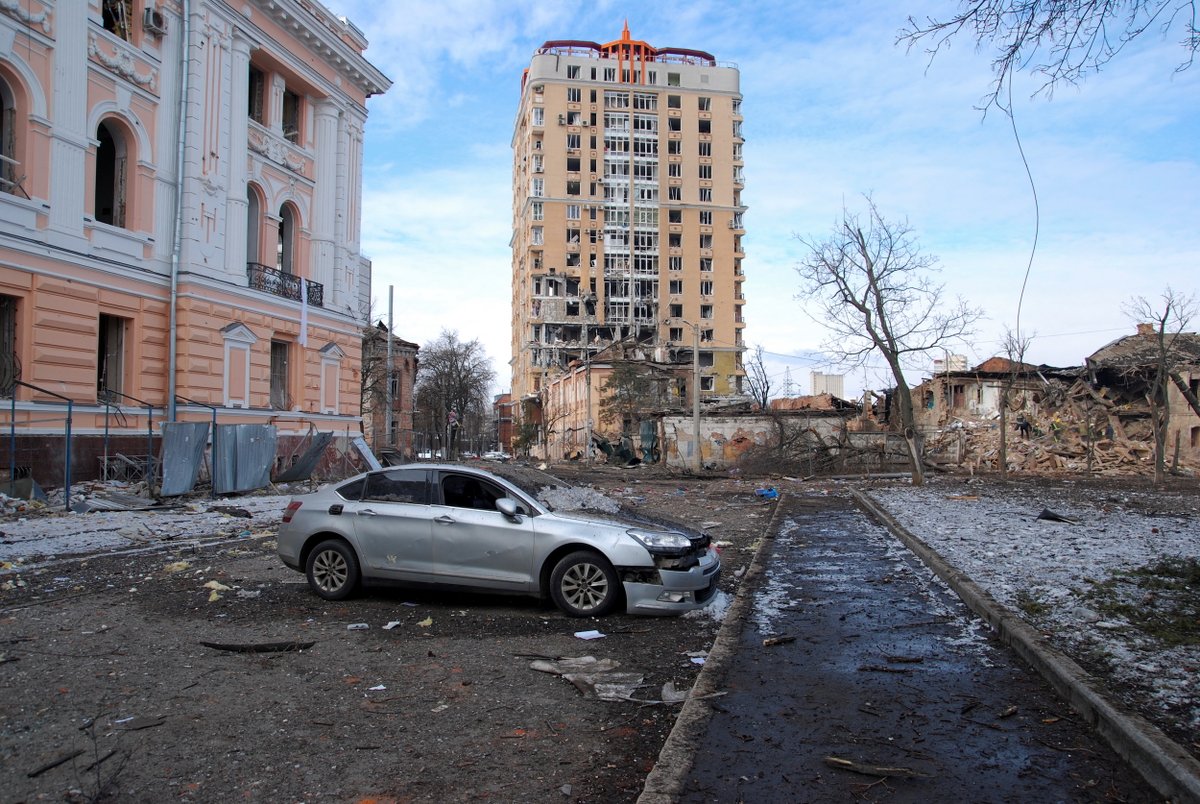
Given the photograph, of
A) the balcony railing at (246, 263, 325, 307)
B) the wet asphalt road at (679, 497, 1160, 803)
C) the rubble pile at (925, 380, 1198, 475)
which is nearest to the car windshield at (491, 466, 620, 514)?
the wet asphalt road at (679, 497, 1160, 803)

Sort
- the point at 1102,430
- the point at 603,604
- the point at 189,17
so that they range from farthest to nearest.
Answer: the point at 1102,430 → the point at 189,17 → the point at 603,604

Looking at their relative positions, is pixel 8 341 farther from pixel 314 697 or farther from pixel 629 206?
pixel 629 206

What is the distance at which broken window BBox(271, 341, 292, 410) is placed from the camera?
83.6 feet

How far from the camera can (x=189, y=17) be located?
69.5ft

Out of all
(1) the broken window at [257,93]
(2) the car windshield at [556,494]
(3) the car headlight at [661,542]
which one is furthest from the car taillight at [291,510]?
(1) the broken window at [257,93]

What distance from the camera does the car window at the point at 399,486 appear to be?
8.25 metres

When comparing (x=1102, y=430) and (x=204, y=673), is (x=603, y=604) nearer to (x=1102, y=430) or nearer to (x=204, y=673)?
(x=204, y=673)

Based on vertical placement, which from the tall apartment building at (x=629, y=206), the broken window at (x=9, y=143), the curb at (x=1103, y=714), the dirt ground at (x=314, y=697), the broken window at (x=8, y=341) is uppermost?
the tall apartment building at (x=629, y=206)

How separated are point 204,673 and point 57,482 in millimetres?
13997

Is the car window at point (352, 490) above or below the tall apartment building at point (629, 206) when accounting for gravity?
below

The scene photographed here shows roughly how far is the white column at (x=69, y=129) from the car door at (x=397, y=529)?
46.5 feet

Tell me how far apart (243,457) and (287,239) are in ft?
32.6

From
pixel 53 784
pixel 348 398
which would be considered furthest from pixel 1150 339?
pixel 53 784

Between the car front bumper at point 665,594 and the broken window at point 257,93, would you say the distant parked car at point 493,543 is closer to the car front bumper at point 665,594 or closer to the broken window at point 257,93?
the car front bumper at point 665,594
